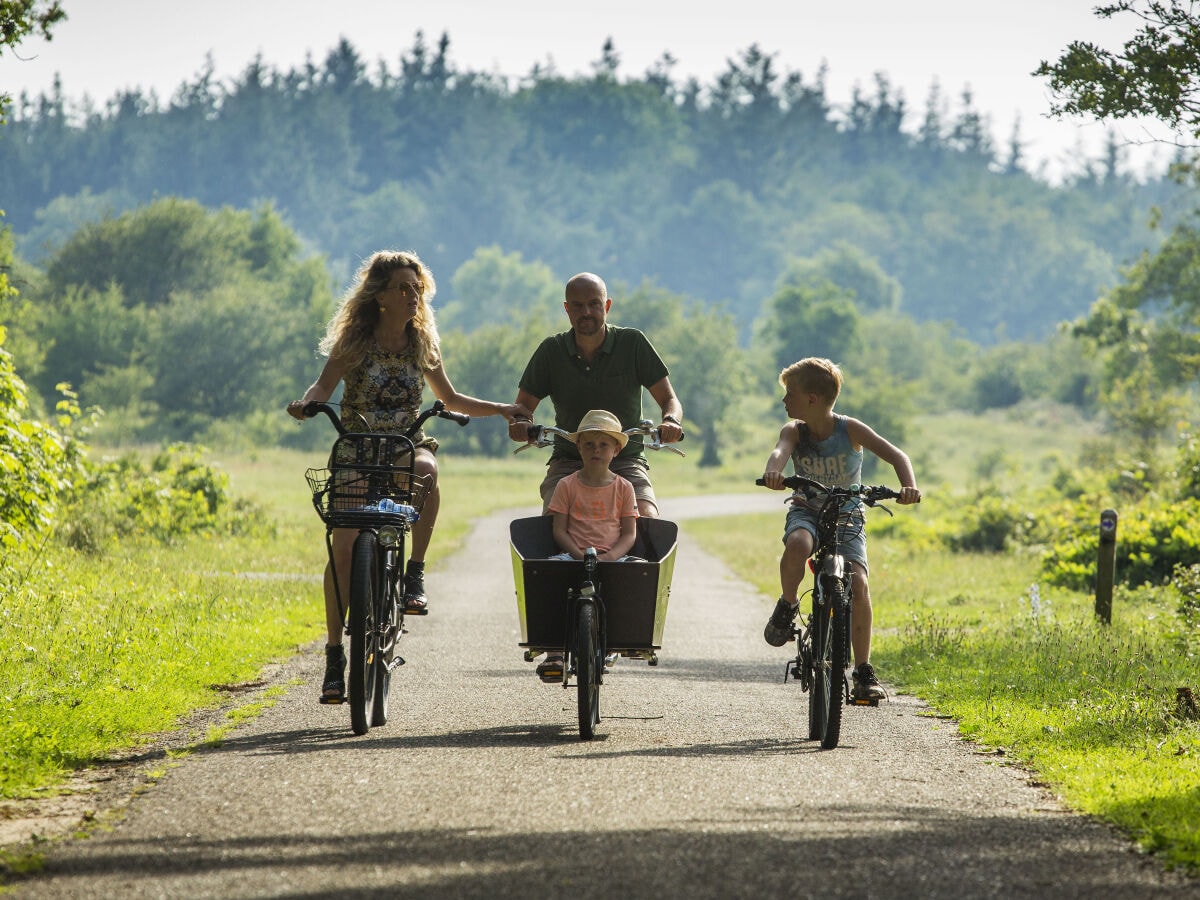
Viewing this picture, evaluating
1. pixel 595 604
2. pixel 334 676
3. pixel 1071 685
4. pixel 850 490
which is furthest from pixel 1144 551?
pixel 334 676

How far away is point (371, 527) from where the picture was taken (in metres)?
7.20

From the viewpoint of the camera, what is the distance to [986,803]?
596 centimetres

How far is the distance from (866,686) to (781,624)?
0.63 meters

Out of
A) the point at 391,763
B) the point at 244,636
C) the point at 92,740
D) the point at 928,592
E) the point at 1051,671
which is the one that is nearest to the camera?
the point at 391,763

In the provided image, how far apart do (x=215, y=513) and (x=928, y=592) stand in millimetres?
11158

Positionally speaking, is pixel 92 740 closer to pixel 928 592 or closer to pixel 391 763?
pixel 391 763

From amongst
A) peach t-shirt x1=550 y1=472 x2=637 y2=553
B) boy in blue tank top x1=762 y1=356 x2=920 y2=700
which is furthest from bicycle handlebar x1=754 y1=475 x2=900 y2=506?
peach t-shirt x1=550 y1=472 x2=637 y2=553

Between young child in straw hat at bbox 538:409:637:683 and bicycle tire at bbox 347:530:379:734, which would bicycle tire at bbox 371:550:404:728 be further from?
young child in straw hat at bbox 538:409:637:683

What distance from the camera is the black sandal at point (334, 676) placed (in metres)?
7.14

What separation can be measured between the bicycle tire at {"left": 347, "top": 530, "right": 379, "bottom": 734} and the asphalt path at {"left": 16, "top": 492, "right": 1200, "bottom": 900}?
6.1 inches

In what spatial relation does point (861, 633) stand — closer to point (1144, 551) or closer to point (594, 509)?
point (594, 509)

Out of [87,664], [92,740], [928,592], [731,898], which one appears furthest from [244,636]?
[928,592]

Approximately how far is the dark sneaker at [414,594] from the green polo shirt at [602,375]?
1077 millimetres

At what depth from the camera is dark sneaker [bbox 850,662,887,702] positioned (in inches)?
292
